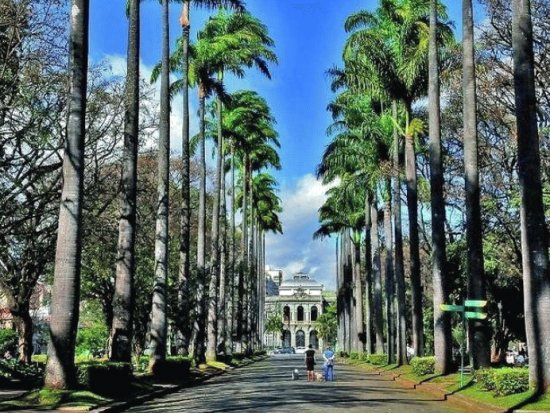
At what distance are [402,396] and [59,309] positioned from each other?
30.6 ft

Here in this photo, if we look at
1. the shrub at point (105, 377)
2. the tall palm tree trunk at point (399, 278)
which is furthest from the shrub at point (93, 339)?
the shrub at point (105, 377)

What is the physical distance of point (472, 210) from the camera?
20688 mm

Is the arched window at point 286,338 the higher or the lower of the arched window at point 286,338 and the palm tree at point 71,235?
the lower

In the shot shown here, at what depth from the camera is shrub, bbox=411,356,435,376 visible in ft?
81.9

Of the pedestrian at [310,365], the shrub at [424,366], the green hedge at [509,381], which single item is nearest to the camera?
the green hedge at [509,381]

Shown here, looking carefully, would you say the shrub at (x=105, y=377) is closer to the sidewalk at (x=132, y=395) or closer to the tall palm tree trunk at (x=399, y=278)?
the sidewalk at (x=132, y=395)

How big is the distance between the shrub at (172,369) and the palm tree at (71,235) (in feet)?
28.7

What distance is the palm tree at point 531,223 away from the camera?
48.3 ft

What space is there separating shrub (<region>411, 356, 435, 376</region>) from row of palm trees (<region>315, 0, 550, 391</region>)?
129 centimetres

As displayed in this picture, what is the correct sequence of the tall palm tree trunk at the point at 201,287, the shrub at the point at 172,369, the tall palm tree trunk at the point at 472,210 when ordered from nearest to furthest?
the tall palm tree trunk at the point at 472,210
the shrub at the point at 172,369
the tall palm tree trunk at the point at 201,287

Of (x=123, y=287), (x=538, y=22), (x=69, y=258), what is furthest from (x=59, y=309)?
(x=538, y=22)

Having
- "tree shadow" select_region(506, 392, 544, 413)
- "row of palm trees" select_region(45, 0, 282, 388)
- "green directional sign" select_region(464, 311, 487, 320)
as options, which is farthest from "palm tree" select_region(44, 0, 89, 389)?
"green directional sign" select_region(464, 311, 487, 320)

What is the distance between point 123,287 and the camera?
19906 mm

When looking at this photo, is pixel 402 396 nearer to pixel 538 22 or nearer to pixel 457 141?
pixel 538 22
